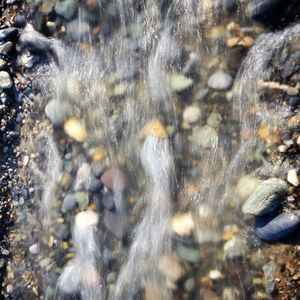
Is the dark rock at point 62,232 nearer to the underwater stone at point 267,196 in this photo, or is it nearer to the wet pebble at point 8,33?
the underwater stone at point 267,196

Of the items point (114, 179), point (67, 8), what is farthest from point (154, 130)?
point (67, 8)

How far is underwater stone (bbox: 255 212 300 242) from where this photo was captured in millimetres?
2627

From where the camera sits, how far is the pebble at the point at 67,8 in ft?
11.4

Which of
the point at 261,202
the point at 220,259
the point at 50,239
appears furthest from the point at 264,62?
the point at 50,239

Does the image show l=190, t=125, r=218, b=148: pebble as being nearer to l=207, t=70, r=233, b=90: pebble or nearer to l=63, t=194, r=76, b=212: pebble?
l=207, t=70, r=233, b=90: pebble

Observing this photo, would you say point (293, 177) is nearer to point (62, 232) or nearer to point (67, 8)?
point (62, 232)

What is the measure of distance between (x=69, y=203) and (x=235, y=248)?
1190mm

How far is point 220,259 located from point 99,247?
831 mm

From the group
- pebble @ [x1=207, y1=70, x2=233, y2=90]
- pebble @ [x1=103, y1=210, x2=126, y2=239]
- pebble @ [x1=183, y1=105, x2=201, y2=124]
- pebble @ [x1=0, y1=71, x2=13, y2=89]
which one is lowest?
pebble @ [x1=103, y1=210, x2=126, y2=239]

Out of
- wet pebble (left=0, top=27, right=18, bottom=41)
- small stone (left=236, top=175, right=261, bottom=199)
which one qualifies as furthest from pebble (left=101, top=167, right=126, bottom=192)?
wet pebble (left=0, top=27, right=18, bottom=41)

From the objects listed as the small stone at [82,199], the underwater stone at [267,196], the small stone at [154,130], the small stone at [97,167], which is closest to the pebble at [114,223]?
the small stone at [82,199]

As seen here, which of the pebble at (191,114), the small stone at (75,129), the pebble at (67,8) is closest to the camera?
the pebble at (191,114)

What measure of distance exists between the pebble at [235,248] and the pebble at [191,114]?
787 millimetres

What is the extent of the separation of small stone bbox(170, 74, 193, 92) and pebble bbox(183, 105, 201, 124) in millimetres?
141
